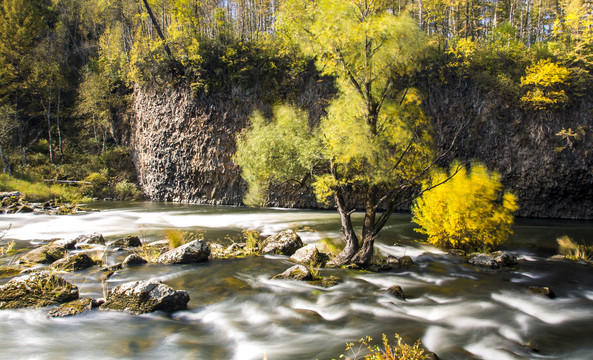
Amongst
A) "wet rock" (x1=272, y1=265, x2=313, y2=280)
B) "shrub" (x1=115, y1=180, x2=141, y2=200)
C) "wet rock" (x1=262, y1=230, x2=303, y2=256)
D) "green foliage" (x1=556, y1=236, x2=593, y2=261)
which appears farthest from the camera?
"shrub" (x1=115, y1=180, x2=141, y2=200)

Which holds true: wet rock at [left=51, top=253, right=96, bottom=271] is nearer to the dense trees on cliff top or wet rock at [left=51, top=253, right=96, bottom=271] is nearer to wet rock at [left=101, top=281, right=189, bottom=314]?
wet rock at [left=101, top=281, right=189, bottom=314]

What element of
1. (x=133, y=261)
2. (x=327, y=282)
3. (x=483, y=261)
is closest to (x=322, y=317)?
(x=327, y=282)

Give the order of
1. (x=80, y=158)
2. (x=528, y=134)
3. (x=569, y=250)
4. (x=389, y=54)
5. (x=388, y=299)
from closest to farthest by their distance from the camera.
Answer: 1. (x=388, y=299)
2. (x=389, y=54)
3. (x=569, y=250)
4. (x=528, y=134)
5. (x=80, y=158)

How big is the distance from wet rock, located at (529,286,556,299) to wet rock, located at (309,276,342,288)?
4.66 metres

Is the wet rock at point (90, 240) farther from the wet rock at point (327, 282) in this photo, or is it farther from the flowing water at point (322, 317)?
the wet rock at point (327, 282)

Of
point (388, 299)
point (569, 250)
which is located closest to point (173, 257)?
point (388, 299)

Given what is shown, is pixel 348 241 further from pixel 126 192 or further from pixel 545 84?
pixel 126 192

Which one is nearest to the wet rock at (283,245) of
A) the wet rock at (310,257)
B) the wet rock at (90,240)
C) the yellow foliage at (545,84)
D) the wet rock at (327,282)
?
the wet rock at (310,257)

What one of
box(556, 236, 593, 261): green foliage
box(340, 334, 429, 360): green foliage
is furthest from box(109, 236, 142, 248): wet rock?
box(556, 236, 593, 261): green foliage

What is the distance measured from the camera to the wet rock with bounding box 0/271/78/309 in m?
6.64

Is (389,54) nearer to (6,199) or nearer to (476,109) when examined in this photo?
(476,109)

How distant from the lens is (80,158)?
3522 centimetres

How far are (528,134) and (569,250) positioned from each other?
1310 cm

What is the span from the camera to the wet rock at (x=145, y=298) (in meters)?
6.64
